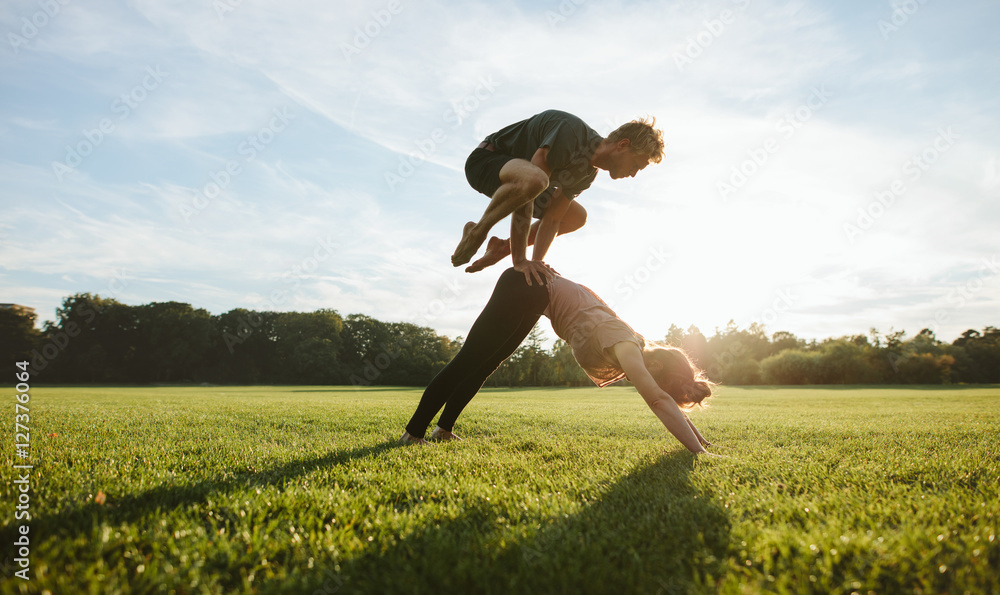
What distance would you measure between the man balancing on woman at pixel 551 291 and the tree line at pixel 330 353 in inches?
1622

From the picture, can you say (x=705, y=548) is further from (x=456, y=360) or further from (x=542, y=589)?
(x=456, y=360)

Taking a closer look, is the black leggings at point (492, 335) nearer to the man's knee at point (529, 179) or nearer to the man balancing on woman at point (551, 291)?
the man balancing on woman at point (551, 291)

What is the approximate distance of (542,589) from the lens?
1369 mm

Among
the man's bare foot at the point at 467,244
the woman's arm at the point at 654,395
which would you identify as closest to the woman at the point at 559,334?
the woman's arm at the point at 654,395

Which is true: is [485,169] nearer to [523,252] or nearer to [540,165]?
[540,165]

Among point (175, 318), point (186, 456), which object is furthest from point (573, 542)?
point (175, 318)

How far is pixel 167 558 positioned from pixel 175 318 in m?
69.5

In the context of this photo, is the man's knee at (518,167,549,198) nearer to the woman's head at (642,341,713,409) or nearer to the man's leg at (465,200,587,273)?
the man's leg at (465,200,587,273)

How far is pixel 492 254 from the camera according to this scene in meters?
4.39

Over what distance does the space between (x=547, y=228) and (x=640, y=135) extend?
118cm

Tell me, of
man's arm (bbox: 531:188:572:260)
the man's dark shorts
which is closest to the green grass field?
man's arm (bbox: 531:188:572:260)

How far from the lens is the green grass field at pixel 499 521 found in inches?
54.7

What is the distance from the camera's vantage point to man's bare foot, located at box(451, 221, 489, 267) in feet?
10.7

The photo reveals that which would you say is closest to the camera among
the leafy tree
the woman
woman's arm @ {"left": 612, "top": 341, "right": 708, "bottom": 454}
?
woman's arm @ {"left": 612, "top": 341, "right": 708, "bottom": 454}
